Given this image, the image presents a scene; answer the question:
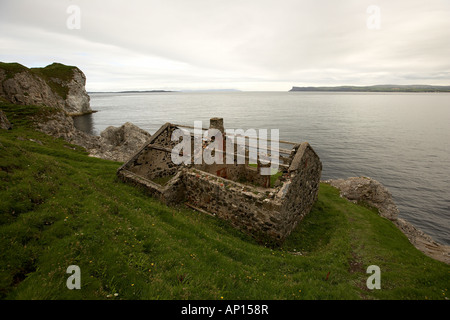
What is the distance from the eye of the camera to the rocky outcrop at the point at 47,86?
46.0 meters

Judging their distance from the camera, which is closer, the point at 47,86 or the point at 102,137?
the point at 102,137

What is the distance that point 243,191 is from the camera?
1213 cm

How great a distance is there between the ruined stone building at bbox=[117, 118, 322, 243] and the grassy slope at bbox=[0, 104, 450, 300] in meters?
1.02

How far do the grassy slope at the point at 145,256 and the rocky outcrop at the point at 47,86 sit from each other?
5205 centimetres

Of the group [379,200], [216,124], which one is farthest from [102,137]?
[379,200]

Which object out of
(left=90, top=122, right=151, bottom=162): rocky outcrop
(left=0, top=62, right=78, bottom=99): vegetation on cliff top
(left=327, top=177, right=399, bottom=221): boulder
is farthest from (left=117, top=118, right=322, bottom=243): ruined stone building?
(left=0, top=62, right=78, bottom=99): vegetation on cliff top

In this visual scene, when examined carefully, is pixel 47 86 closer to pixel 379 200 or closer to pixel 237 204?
pixel 237 204

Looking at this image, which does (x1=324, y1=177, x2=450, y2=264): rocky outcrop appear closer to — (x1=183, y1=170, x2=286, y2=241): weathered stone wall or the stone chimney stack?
(x1=183, y1=170, x2=286, y2=241): weathered stone wall

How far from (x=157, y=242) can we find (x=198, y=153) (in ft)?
26.5

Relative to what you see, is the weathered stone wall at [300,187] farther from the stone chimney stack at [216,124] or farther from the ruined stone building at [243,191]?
the stone chimney stack at [216,124]

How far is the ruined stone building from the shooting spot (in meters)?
11.6

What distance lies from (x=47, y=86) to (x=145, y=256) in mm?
82914

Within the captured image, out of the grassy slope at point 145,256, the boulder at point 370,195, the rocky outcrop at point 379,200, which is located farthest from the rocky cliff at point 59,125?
the rocky outcrop at point 379,200
